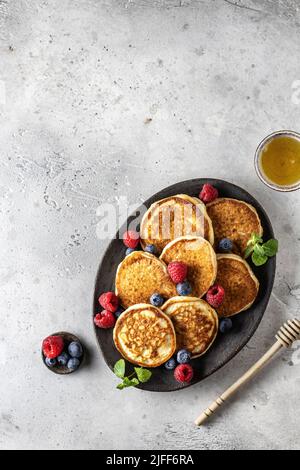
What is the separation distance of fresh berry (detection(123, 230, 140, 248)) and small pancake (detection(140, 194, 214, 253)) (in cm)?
2

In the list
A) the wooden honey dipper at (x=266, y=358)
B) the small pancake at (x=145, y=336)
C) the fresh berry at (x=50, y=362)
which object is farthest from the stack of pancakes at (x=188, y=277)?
the fresh berry at (x=50, y=362)

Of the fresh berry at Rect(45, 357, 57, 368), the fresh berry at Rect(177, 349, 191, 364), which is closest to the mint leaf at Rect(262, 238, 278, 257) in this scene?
the fresh berry at Rect(177, 349, 191, 364)

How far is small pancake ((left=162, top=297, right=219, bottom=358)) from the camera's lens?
91.0 inches

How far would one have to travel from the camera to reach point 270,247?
2.34 metres

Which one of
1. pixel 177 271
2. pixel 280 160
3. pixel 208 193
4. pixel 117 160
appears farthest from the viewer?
pixel 117 160

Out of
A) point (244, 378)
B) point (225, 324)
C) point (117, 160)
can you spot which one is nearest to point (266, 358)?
point (244, 378)

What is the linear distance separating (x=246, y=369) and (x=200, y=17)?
4.86 feet

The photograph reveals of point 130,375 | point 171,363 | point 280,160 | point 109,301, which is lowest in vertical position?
point 130,375

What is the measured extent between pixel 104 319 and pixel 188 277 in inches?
14.4

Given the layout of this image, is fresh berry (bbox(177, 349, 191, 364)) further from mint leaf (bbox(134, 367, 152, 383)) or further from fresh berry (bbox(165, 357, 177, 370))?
mint leaf (bbox(134, 367, 152, 383))

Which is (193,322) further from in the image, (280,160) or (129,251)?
(280,160)

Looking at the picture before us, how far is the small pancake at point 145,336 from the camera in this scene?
2.32 m

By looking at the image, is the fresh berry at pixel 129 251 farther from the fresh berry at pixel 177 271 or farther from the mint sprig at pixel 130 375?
the mint sprig at pixel 130 375

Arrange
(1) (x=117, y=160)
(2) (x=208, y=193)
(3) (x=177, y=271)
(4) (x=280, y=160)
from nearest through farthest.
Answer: (3) (x=177, y=271) < (2) (x=208, y=193) < (4) (x=280, y=160) < (1) (x=117, y=160)
